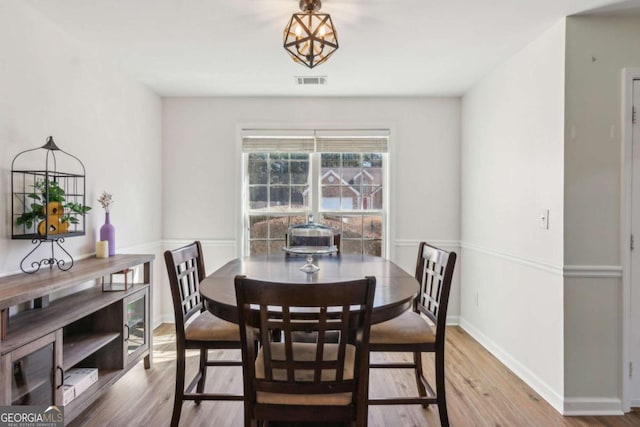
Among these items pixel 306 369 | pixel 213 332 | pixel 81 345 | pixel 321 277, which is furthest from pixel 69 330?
pixel 306 369

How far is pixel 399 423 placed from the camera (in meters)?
2.14

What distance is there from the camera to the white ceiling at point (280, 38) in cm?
216

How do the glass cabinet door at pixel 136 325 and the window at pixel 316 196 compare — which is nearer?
the glass cabinet door at pixel 136 325

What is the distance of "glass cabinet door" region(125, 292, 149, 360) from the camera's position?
8.25ft

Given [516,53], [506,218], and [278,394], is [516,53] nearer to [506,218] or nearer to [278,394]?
[506,218]

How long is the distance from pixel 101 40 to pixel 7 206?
4.28 ft

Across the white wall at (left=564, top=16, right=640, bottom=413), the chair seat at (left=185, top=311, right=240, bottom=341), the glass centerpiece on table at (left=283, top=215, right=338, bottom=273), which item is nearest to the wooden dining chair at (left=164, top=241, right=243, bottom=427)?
the chair seat at (left=185, top=311, right=240, bottom=341)

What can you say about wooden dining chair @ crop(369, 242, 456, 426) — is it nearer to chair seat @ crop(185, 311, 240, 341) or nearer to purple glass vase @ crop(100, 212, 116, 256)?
chair seat @ crop(185, 311, 240, 341)

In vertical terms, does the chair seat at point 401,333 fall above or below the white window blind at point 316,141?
below

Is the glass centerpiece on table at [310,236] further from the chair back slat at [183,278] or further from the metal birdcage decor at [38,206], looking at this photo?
the metal birdcage decor at [38,206]

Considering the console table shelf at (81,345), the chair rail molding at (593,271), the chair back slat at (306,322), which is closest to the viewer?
the chair back slat at (306,322)

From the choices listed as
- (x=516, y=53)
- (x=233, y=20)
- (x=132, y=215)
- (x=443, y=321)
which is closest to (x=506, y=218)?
Answer: (x=516, y=53)

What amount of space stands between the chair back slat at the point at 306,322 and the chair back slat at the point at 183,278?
0.69 metres

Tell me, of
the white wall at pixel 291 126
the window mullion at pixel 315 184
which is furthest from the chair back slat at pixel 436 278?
the window mullion at pixel 315 184
